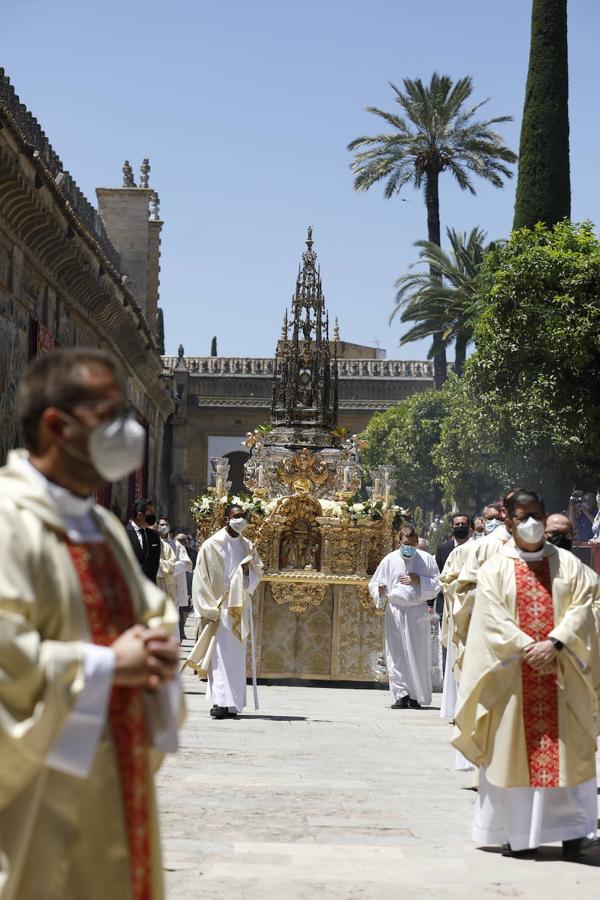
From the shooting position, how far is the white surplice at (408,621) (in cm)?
1514

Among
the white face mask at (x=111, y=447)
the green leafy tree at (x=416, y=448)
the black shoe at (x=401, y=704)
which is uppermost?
the green leafy tree at (x=416, y=448)

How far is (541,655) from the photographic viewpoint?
707cm

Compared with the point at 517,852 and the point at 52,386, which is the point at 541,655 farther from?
the point at 52,386

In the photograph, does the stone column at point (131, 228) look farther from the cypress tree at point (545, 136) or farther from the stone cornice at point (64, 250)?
the cypress tree at point (545, 136)

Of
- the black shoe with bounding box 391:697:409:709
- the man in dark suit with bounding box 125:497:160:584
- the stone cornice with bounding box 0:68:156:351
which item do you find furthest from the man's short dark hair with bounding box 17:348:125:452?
the stone cornice with bounding box 0:68:156:351

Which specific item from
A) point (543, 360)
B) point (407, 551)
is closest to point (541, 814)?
point (407, 551)

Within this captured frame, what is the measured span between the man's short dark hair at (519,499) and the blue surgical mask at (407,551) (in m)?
Answer: 7.88

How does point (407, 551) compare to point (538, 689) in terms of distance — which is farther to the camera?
point (407, 551)

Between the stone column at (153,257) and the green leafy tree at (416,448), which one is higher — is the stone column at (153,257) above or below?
above

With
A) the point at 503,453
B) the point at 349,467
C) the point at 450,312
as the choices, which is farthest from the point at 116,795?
the point at 450,312

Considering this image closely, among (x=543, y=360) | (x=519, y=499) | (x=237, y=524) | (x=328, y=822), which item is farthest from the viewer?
(x=543, y=360)

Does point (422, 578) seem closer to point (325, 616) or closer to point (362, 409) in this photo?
point (325, 616)

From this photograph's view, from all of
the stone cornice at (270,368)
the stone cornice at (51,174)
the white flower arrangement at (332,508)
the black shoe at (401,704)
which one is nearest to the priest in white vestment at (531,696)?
the black shoe at (401,704)

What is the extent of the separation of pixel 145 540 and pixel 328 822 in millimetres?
6960
